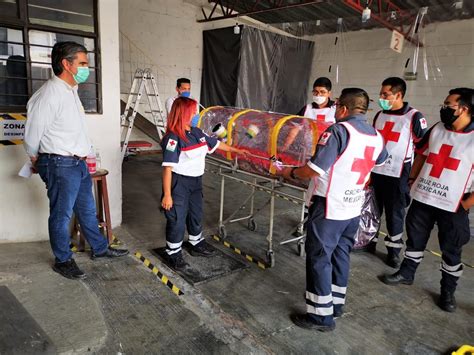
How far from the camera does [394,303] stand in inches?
98.6

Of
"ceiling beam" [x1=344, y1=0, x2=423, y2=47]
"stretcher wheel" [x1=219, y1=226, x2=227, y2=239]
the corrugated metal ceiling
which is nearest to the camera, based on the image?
"stretcher wheel" [x1=219, y1=226, x2=227, y2=239]

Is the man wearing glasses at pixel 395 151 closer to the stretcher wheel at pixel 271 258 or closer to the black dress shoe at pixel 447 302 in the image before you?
the black dress shoe at pixel 447 302

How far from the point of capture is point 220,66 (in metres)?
8.02

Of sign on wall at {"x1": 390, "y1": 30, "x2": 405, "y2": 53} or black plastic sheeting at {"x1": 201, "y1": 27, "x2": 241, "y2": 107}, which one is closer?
sign on wall at {"x1": 390, "y1": 30, "x2": 405, "y2": 53}

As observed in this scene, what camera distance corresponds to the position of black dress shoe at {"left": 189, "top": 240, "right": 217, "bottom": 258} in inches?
120

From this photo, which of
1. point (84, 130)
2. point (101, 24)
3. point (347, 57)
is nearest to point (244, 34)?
point (347, 57)

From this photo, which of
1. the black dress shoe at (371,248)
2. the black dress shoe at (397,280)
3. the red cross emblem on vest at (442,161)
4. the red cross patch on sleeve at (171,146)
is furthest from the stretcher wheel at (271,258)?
the red cross emblem on vest at (442,161)

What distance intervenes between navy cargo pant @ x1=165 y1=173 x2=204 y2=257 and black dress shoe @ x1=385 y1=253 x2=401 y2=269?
1.64 meters

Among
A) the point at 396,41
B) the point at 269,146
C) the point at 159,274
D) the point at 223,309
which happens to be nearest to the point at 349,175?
the point at 269,146

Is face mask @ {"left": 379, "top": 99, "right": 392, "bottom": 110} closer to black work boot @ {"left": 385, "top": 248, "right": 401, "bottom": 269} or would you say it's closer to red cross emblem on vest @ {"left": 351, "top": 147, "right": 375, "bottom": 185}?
red cross emblem on vest @ {"left": 351, "top": 147, "right": 375, "bottom": 185}

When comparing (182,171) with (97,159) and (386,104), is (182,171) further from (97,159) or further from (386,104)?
(386,104)

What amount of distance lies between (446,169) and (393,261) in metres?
1.05

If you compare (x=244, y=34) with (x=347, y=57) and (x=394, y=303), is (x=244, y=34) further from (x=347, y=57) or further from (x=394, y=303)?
(x=394, y=303)

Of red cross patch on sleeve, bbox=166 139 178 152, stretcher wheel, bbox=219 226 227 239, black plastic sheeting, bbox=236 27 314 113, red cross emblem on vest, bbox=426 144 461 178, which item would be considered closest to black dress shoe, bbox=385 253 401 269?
red cross emblem on vest, bbox=426 144 461 178
